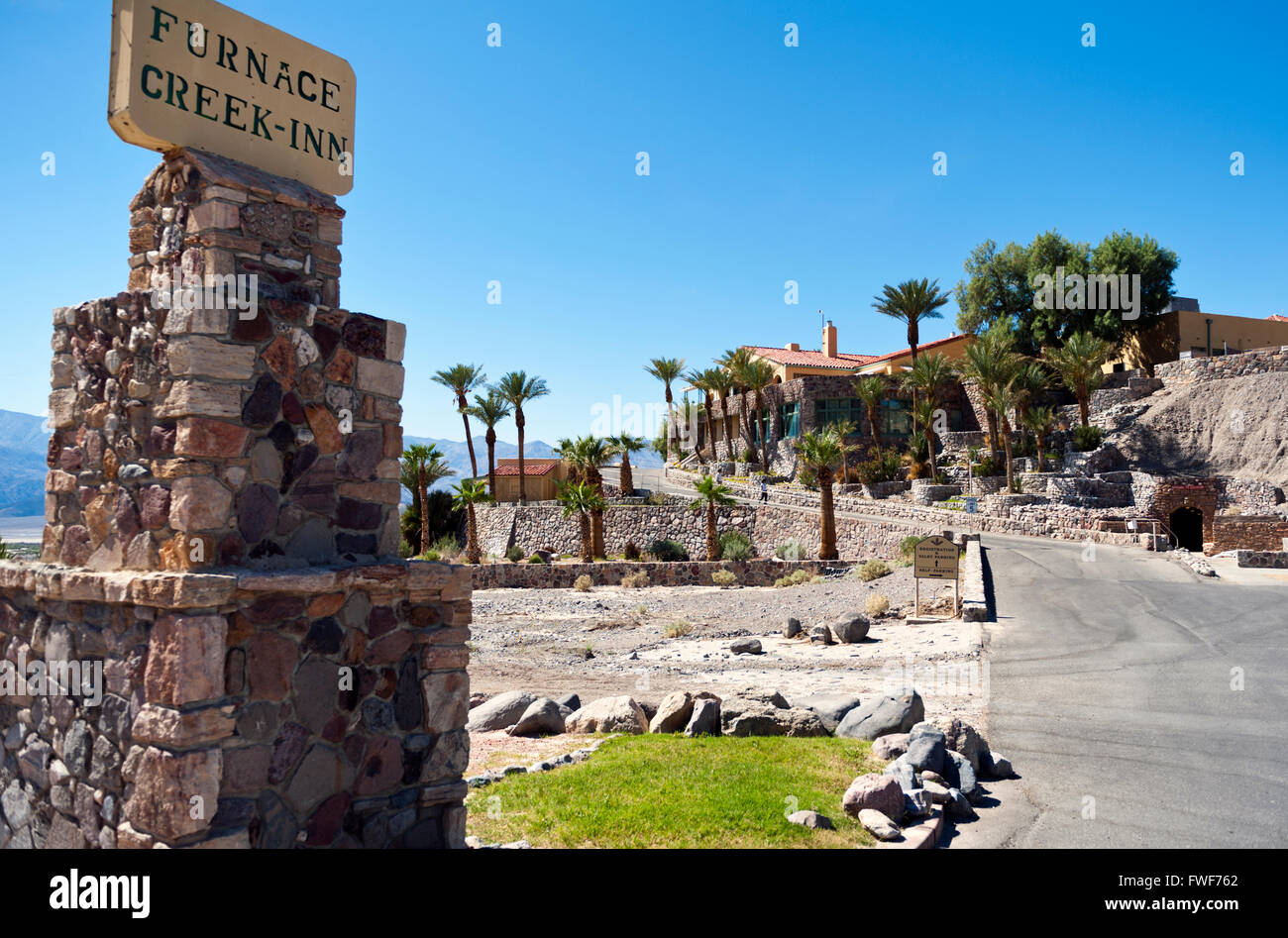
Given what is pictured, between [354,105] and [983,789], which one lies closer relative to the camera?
[354,105]

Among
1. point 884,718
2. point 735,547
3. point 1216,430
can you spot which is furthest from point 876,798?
point 1216,430

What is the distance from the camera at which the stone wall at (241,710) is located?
4.36 metres

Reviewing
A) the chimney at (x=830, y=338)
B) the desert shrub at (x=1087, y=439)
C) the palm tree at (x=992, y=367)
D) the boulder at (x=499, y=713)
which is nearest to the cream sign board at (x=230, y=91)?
the boulder at (x=499, y=713)

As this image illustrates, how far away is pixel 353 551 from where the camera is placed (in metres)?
5.44

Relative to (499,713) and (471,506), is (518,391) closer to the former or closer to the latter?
(471,506)

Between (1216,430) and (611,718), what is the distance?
4624 centimetres

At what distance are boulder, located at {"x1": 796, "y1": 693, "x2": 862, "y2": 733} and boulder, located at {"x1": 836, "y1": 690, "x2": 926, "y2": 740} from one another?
0.40 ft

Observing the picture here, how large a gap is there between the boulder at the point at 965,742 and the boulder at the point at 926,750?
0.12 m

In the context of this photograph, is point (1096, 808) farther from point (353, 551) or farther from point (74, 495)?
point (74, 495)

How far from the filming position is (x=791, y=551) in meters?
37.8

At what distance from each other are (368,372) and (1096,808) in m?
7.35

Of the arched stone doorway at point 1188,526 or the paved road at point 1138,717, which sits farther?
the arched stone doorway at point 1188,526

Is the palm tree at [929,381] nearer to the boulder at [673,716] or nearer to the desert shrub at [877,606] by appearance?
the desert shrub at [877,606]
